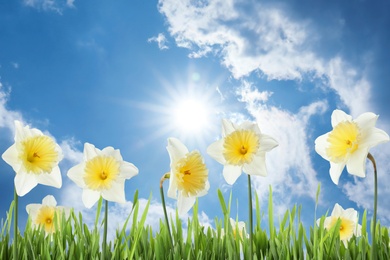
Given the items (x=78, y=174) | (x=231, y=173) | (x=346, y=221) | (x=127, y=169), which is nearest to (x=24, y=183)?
(x=78, y=174)

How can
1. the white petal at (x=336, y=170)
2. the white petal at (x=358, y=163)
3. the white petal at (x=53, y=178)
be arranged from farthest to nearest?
the white petal at (x=53, y=178) → the white petal at (x=336, y=170) → the white petal at (x=358, y=163)

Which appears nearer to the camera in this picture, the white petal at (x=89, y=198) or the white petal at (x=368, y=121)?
the white petal at (x=368, y=121)

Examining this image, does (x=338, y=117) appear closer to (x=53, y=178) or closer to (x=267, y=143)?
(x=267, y=143)

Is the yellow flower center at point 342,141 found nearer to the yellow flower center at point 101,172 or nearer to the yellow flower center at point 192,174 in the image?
the yellow flower center at point 192,174

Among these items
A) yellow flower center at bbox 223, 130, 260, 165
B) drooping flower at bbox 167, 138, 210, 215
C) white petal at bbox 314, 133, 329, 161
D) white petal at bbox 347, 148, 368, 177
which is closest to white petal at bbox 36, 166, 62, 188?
drooping flower at bbox 167, 138, 210, 215

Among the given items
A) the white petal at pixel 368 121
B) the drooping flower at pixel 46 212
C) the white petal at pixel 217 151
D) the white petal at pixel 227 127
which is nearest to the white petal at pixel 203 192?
the white petal at pixel 217 151

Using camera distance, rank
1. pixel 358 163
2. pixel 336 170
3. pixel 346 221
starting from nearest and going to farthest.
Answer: pixel 358 163
pixel 336 170
pixel 346 221
